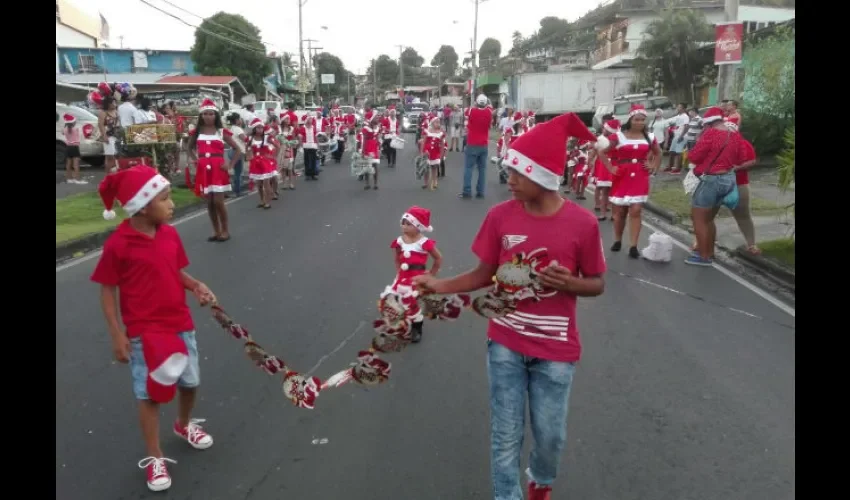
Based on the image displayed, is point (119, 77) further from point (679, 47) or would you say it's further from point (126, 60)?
point (679, 47)

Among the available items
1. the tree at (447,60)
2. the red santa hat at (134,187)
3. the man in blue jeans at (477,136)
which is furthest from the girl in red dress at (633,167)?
the tree at (447,60)

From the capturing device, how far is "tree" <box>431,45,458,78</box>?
129250 millimetres

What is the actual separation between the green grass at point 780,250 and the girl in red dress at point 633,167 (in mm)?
1622

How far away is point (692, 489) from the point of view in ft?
11.6

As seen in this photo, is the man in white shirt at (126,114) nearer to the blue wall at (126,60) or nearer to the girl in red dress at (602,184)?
the girl in red dress at (602,184)

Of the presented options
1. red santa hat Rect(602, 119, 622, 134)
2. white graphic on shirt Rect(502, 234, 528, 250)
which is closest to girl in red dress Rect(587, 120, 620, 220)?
red santa hat Rect(602, 119, 622, 134)

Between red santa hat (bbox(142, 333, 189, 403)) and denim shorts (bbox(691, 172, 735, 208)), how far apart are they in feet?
22.2

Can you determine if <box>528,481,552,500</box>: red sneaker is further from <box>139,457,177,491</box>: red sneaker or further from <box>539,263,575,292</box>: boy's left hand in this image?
<box>139,457,177,491</box>: red sneaker

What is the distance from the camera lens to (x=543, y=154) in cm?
295
